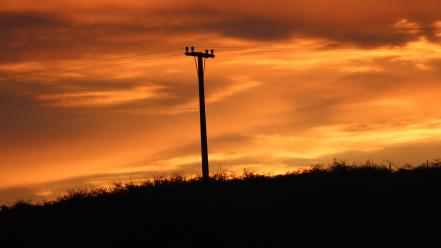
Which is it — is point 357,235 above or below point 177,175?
below

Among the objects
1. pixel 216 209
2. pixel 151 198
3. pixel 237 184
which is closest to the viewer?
pixel 216 209

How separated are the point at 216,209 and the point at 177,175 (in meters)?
8.53

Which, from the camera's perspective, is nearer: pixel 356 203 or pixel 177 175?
pixel 356 203

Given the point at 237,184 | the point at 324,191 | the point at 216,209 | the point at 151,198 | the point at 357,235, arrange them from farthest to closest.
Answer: the point at 237,184 < the point at 324,191 < the point at 151,198 < the point at 216,209 < the point at 357,235

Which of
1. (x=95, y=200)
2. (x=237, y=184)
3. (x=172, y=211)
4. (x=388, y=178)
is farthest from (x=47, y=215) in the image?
(x=388, y=178)

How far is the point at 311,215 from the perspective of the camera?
29.4 m

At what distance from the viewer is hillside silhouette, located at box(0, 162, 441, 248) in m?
25.4

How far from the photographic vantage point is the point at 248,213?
27.8m

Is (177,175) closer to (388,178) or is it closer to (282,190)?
(282,190)

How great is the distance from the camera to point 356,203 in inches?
1211

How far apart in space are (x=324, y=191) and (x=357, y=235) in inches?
249

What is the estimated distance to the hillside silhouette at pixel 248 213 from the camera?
25375mm

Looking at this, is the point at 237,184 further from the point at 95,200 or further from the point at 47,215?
the point at 47,215

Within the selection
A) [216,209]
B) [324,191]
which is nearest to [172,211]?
[216,209]
